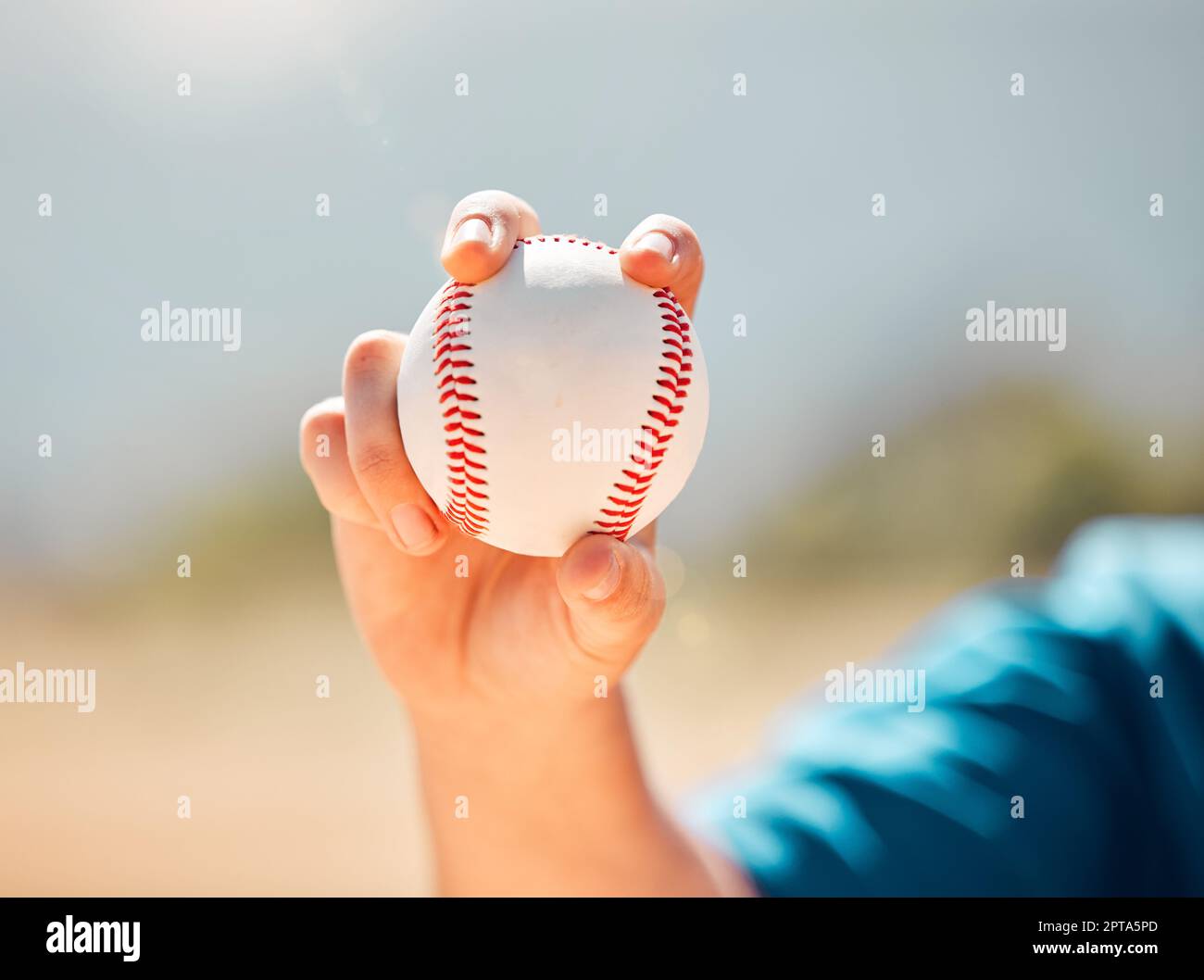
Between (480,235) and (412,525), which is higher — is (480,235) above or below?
above

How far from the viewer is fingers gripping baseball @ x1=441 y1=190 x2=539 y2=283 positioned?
0.99m

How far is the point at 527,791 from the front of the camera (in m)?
1.25

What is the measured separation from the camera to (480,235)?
100cm

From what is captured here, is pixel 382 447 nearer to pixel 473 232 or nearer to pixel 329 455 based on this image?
pixel 329 455

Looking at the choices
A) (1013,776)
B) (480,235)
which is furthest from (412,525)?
(1013,776)

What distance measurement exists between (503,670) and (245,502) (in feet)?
27.2

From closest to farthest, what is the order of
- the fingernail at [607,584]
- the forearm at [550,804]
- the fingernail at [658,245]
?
1. the fingernail at [607,584]
2. the fingernail at [658,245]
3. the forearm at [550,804]

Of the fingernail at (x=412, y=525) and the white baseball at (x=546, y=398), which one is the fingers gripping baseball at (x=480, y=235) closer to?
the white baseball at (x=546, y=398)

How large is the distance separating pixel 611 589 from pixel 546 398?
8.3 inches

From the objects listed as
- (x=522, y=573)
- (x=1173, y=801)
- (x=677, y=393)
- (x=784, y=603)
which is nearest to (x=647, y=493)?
(x=677, y=393)

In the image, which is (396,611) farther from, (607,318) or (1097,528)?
(1097,528)

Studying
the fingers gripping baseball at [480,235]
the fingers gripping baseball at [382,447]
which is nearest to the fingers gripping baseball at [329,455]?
the fingers gripping baseball at [382,447]

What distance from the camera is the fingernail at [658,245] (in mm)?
1006

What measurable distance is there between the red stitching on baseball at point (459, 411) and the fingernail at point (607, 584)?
173 mm
